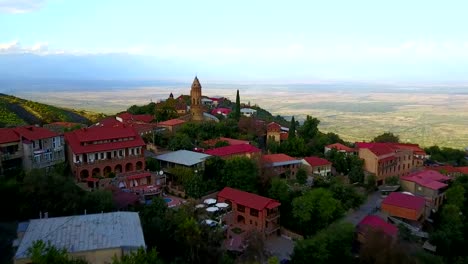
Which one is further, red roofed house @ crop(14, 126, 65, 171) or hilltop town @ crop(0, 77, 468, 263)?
red roofed house @ crop(14, 126, 65, 171)

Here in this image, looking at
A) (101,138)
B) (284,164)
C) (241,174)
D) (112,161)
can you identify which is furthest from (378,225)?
(101,138)

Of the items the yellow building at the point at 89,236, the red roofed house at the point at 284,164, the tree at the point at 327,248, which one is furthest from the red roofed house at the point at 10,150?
the tree at the point at 327,248

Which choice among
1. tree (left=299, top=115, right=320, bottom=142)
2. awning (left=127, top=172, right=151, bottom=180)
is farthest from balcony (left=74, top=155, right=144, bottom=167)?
tree (left=299, top=115, right=320, bottom=142)

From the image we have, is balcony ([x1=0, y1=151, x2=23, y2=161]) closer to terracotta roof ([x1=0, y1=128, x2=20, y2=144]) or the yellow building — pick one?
terracotta roof ([x1=0, y1=128, x2=20, y2=144])

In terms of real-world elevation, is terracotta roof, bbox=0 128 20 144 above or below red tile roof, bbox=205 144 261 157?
above

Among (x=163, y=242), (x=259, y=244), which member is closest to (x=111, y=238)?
(x=163, y=242)

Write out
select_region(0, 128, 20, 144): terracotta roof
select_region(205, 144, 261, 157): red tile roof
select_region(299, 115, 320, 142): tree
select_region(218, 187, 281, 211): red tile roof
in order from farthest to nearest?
select_region(299, 115, 320, 142): tree
select_region(205, 144, 261, 157): red tile roof
select_region(0, 128, 20, 144): terracotta roof
select_region(218, 187, 281, 211): red tile roof

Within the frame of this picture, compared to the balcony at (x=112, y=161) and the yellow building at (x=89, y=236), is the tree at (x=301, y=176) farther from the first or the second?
the yellow building at (x=89, y=236)
